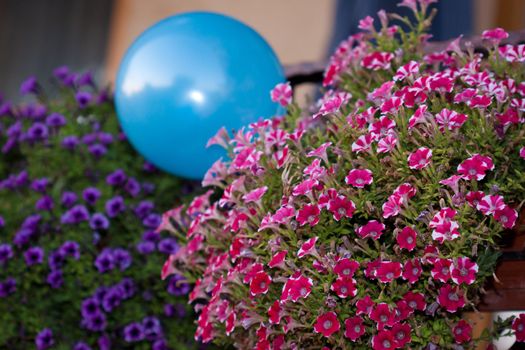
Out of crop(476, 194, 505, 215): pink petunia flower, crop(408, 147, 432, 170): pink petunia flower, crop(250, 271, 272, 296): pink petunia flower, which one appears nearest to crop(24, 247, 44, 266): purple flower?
crop(250, 271, 272, 296): pink petunia flower

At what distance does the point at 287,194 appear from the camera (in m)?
1.87

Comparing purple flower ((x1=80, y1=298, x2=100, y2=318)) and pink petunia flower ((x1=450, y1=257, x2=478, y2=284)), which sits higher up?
pink petunia flower ((x1=450, y1=257, x2=478, y2=284))

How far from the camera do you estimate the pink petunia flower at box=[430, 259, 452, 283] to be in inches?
65.0

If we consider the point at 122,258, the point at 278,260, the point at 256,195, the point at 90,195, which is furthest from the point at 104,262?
the point at 278,260

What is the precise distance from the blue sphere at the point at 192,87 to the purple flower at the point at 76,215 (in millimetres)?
349

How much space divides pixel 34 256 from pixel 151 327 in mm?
475

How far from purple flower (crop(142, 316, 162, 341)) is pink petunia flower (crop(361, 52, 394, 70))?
115cm

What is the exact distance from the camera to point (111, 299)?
2.70 m

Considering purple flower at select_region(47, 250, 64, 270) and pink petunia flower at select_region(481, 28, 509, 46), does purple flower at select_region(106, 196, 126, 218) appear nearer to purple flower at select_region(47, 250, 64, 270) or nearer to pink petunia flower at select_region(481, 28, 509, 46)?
purple flower at select_region(47, 250, 64, 270)

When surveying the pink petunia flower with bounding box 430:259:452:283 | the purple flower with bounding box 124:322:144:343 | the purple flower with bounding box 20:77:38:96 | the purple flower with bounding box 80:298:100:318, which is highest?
the pink petunia flower with bounding box 430:259:452:283

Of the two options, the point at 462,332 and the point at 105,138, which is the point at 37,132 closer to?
the point at 105,138

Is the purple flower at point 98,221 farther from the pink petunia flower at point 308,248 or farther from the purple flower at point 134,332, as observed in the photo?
the pink petunia flower at point 308,248

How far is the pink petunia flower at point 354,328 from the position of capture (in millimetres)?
1718

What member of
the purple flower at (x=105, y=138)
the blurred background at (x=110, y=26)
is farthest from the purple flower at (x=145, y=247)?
the blurred background at (x=110, y=26)
